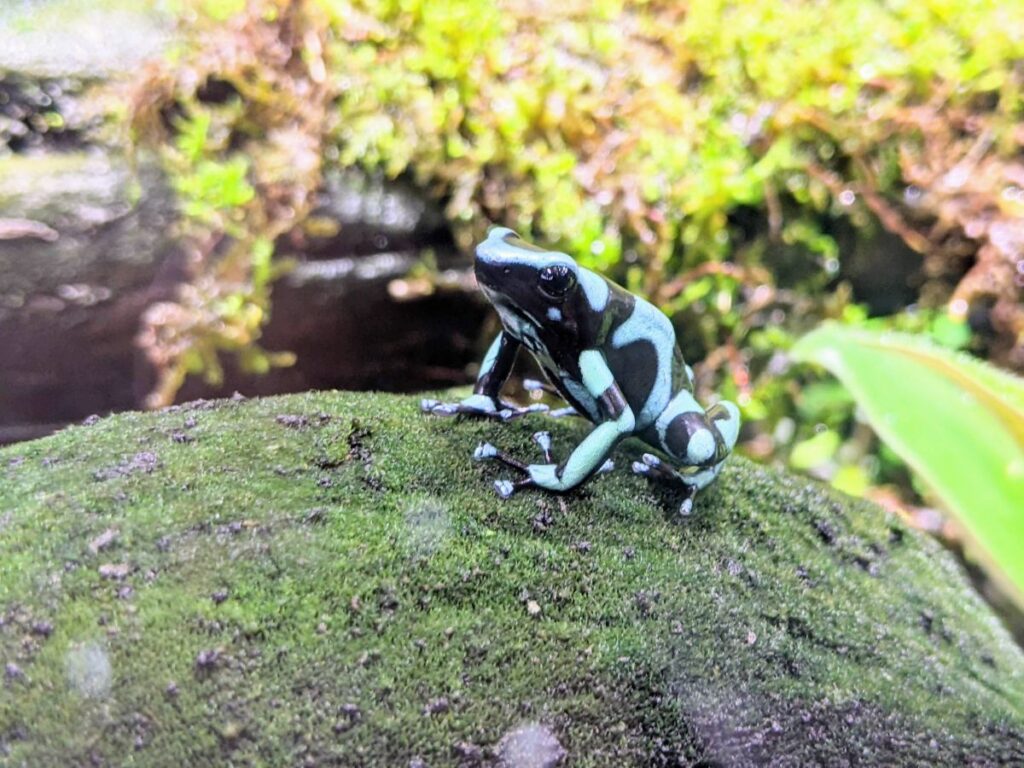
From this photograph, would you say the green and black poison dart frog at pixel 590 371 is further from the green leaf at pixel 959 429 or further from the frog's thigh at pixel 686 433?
the green leaf at pixel 959 429

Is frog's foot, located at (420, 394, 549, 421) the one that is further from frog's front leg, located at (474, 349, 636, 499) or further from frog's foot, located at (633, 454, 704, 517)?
frog's foot, located at (633, 454, 704, 517)

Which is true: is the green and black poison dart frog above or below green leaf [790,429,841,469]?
above

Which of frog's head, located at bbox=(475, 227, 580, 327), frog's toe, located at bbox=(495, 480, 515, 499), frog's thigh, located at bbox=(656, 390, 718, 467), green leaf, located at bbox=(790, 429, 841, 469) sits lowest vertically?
green leaf, located at bbox=(790, 429, 841, 469)

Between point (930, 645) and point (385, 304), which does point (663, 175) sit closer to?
point (385, 304)

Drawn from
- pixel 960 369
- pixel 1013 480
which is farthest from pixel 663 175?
pixel 1013 480

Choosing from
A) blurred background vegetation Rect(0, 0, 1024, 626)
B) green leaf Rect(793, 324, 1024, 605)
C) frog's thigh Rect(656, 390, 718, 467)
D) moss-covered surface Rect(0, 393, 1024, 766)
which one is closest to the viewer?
moss-covered surface Rect(0, 393, 1024, 766)

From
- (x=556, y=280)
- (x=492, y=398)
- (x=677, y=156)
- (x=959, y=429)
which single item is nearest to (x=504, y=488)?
(x=492, y=398)

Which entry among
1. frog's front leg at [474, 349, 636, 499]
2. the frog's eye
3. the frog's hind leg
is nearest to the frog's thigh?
the frog's hind leg

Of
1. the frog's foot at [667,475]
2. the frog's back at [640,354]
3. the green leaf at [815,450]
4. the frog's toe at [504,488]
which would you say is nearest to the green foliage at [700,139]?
the green leaf at [815,450]
